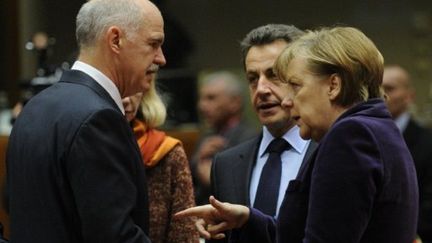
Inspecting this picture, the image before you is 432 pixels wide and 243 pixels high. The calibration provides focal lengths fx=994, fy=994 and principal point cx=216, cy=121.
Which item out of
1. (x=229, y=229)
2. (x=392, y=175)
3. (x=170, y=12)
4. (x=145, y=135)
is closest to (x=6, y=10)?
(x=170, y=12)

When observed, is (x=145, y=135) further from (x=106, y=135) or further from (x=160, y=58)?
(x=106, y=135)

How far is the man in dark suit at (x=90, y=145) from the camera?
8.02 feet

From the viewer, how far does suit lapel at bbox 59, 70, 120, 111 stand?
2.60 meters

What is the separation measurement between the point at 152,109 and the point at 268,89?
1.58 feet

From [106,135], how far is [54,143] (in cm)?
14

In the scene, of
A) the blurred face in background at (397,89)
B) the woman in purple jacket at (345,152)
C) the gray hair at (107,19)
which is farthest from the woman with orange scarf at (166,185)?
the blurred face in background at (397,89)

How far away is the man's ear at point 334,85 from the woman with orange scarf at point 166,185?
971mm

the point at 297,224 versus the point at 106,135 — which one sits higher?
the point at 106,135

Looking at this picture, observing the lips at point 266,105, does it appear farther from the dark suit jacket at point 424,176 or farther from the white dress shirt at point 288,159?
the dark suit jacket at point 424,176

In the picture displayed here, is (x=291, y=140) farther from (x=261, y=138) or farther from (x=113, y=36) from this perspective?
(x=113, y=36)

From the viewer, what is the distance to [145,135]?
3494 mm

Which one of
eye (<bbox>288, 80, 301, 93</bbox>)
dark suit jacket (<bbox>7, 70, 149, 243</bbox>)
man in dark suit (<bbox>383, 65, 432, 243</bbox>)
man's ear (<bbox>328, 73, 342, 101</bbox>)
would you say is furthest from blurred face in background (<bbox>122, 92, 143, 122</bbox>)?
man in dark suit (<bbox>383, 65, 432, 243</bbox>)

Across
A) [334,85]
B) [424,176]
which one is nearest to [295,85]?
[334,85]

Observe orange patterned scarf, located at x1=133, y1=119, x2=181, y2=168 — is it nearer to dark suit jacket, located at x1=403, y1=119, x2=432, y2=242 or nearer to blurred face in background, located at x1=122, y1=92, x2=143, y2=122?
blurred face in background, located at x1=122, y1=92, x2=143, y2=122
